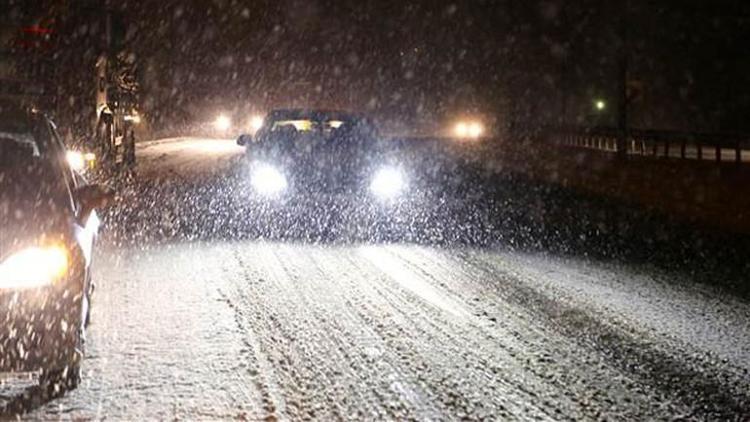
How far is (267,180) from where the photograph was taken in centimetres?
1630

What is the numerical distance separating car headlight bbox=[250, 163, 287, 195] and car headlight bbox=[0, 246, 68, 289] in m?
10.9

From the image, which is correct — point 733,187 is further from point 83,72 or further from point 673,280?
point 83,72

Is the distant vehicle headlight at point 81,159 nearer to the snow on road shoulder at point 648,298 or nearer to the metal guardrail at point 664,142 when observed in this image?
the snow on road shoulder at point 648,298

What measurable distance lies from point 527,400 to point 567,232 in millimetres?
8657

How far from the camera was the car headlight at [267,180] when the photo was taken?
635 inches

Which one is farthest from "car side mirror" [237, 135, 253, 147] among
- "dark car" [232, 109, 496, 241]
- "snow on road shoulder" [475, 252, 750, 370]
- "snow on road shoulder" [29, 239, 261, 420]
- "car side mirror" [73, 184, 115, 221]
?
"car side mirror" [73, 184, 115, 221]

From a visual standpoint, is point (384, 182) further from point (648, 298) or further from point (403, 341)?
point (403, 341)

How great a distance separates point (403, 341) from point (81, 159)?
10830 mm

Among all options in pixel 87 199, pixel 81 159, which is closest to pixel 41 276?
pixel 87 199

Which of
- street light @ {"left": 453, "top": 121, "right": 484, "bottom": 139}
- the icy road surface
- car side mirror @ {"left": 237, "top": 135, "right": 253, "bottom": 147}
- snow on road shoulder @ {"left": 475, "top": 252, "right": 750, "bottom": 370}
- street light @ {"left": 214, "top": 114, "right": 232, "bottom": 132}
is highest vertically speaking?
street light @ {"left": 214, "top": 114, "right": 232, "bottom": 132}

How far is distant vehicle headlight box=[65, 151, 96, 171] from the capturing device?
1551 centimetres

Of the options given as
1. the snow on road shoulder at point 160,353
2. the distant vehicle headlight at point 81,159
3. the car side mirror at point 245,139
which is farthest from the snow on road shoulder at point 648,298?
the distant vehicle headlight at point 81,159

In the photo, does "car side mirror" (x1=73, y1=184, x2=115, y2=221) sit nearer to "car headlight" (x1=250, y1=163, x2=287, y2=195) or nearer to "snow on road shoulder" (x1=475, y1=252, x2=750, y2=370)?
"snow on road shoulder" (x1=475, y1=252, x2=750, y2=370)

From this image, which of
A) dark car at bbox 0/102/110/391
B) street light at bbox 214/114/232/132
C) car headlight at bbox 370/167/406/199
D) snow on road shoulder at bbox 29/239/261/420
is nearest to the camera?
dark car at bbox 0/102/110/391
